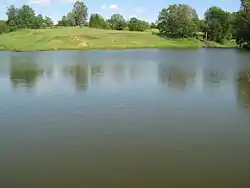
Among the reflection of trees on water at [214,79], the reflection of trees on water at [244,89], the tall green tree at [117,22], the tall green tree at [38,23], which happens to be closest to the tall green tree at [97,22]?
the tall green tree at [117,22]

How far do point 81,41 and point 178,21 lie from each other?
3265cm

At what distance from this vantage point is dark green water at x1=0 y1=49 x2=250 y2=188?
9711 millimetres

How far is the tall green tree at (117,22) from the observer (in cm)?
13623

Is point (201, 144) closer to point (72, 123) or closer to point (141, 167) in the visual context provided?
point (141, 167)

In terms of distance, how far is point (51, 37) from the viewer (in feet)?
306

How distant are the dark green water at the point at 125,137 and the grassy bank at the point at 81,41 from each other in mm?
65437

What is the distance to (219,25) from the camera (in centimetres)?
11125

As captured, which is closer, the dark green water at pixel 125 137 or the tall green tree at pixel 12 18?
the dark green water at pixel 125 137

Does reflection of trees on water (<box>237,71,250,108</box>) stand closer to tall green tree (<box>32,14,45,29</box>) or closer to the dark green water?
the dark green water

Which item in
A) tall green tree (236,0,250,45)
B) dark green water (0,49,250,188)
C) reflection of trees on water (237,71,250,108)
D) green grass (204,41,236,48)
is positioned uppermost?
tall green tree (236,0,250,45)

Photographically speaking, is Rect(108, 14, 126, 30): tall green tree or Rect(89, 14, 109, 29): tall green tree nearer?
Rect(108, 14, 126, 30): tall green tree

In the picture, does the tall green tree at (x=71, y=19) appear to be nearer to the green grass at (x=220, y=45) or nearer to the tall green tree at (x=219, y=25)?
the tall green tree at (x=219, y=25)

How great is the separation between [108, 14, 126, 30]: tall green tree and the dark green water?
114 meters

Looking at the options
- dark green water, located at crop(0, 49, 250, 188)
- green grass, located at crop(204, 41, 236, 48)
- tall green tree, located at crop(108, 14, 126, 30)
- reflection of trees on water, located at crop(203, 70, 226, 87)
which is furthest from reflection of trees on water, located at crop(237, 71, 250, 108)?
tall green tree, located at crop(108, 14, 126, 30)
